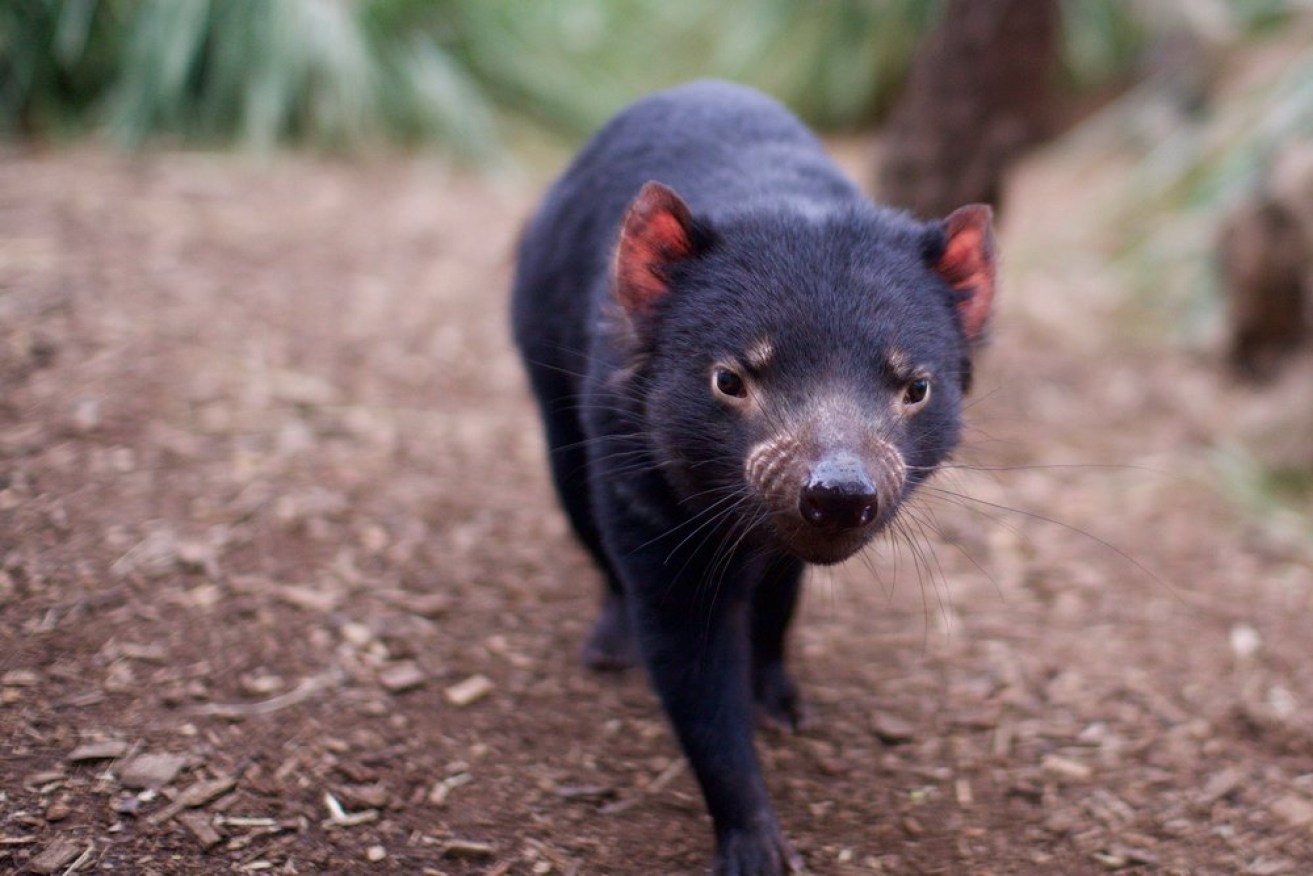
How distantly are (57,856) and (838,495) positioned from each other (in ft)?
5.02

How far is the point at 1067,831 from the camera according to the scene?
263 centimetres

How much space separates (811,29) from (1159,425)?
4.84m

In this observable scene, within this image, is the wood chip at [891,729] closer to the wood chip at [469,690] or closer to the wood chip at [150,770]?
the wood chip at [469,690]

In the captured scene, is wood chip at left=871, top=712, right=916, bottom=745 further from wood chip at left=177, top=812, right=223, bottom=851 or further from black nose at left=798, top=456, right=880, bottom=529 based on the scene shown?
wood chip at left=177, top=812, right=223, bottom=851

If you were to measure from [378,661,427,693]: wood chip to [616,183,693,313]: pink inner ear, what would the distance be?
3.59 feet

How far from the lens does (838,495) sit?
75.5 inches

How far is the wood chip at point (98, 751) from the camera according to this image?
242cm

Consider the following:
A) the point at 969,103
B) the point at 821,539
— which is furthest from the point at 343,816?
the point at 969,103

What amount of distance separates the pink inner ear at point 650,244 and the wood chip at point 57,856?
1416 millimetres

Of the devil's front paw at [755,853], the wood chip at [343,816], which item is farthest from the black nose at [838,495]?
the wood chip at [343,816]

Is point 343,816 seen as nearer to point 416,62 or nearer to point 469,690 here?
point 469,690

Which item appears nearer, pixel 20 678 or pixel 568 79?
pixel 20 678

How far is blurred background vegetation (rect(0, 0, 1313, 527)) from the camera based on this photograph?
5992 mm

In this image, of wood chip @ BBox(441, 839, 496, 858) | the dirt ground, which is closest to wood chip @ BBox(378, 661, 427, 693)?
the dirt ground
